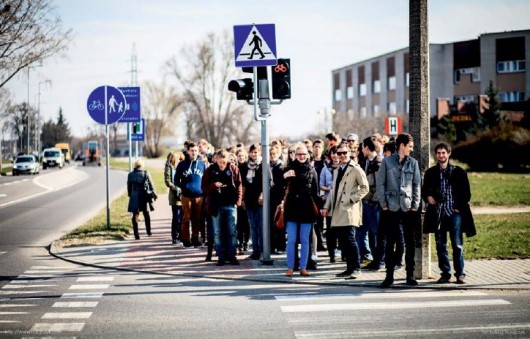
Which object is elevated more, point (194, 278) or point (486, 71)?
point (486, 71)

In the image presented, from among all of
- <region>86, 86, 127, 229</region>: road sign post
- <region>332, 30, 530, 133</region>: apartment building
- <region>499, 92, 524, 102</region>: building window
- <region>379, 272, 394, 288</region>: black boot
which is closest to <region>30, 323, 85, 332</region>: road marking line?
<region>379, 272, 394, 288</region>: black boot

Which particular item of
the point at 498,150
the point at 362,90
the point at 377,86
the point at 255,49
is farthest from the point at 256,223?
the point at 362,90

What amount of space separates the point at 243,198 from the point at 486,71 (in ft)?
227

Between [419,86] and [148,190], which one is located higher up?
[419,86]

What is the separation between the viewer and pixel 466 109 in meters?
71.3

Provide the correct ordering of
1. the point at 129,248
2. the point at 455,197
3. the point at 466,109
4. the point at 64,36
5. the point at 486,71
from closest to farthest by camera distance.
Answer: the point at 455,197 → the point at 129,248 → the point at 64,36 → the point at 466,109 → the point at 486,71

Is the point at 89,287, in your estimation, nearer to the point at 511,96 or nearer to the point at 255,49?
the point at 255,49

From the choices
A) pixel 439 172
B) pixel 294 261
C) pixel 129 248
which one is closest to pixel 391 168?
pixel 439 172

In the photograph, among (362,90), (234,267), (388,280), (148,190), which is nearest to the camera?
(388,280)

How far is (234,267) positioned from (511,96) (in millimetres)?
71557

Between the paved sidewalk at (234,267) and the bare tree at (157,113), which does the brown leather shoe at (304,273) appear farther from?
the bare tree at (157,113)

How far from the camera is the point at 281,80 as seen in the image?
11.7 metres

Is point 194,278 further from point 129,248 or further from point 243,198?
point 129,248

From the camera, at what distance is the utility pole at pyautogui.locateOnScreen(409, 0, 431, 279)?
9945 mm
